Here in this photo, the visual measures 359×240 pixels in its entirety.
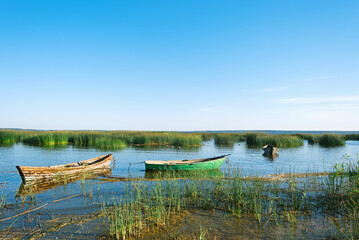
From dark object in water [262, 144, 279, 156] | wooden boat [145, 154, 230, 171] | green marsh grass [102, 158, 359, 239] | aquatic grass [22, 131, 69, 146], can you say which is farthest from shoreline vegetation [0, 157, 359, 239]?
aquatic grass [22, 131, 69, 146]

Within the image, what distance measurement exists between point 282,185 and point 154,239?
7.52 m

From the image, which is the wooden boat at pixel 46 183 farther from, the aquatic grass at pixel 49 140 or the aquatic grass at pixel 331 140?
the aquatic grass at pixel 331 140

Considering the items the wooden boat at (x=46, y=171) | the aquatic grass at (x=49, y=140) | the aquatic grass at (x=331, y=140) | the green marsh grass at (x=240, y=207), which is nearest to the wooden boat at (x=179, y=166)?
the wooden boat at (x=46, y=171)

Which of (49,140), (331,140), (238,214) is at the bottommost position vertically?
(238,214)

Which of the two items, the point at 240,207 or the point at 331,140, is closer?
the point at 240,207

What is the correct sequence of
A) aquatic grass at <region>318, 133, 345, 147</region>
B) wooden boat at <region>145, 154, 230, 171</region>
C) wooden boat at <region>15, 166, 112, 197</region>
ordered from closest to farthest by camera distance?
wooden boat at <region>15, 166, 112, 197</region>, wooden boat at <region>145, 154, 230, 171</region>, aquatic grass at <region>318, 133, 345, 147</region>

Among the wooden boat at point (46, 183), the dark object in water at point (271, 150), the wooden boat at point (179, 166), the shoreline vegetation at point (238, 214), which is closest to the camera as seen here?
the shoreline vegetation at point (238, 214)

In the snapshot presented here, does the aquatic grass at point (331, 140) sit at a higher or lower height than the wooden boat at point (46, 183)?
higher

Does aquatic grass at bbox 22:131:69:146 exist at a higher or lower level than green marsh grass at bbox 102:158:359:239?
higher

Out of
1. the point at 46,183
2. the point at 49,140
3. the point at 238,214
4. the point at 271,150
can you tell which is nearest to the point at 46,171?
the point at 46,183

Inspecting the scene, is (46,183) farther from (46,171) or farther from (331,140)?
(331,140)

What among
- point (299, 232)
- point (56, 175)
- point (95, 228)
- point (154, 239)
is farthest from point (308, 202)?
point (56, 175)

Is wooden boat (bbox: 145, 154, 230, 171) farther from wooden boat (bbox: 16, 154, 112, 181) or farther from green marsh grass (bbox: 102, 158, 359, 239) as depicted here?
green marsh grass (bbox: 102, 158, 359, 239)

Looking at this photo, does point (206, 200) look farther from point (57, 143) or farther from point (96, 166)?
point (57, 143)
